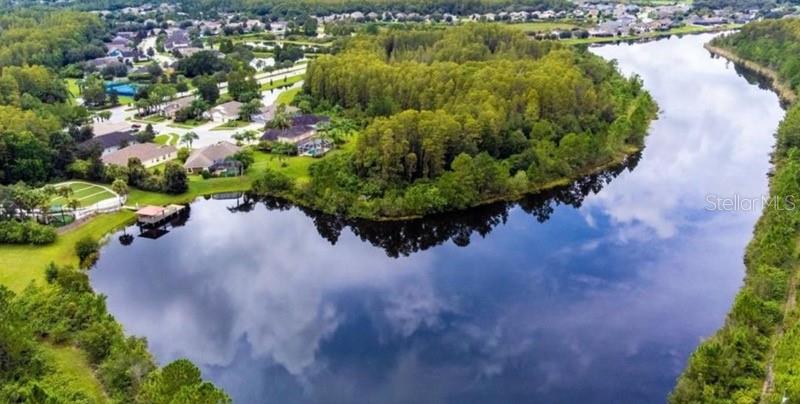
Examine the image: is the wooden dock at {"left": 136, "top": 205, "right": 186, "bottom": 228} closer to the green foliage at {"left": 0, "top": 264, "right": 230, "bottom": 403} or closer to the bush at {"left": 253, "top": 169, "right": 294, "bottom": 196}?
the bush at {"left": 253, "top": 169, "right": 294, "bottom": 196}

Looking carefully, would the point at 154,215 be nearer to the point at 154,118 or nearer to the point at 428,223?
the point at 428,223

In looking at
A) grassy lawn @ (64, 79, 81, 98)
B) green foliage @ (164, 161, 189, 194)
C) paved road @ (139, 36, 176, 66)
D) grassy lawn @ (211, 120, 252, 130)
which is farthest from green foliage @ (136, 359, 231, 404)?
paved road @ (139, 36, 176, 66)

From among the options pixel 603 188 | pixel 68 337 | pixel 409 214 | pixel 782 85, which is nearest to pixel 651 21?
pixel 782 85

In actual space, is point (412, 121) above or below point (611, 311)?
above

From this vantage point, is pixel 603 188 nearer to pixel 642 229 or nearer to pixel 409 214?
pixel 642 229

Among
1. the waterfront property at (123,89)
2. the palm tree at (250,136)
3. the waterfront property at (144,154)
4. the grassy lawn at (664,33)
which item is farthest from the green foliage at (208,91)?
the grassy lawn at (664,33)

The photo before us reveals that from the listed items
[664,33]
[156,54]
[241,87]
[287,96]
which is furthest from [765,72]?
[156,54]
